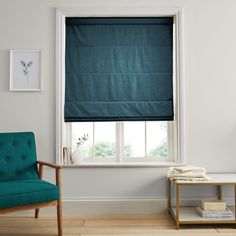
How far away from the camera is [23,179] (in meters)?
3.22

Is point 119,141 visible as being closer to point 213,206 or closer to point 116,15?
point 213,206

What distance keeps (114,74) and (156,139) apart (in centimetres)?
88

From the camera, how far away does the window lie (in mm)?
3783

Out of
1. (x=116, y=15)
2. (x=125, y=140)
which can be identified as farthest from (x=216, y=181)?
(x=116, y=15)

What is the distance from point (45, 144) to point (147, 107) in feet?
3.85

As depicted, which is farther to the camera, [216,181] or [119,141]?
[119,141]

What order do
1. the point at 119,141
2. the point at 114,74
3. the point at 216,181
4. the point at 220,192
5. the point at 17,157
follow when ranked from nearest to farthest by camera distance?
the point at 216,181, the point at 17,157, the point at 220,192, the point at 114,74, the point at 119,141

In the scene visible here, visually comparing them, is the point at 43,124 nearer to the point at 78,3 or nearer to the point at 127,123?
the point at 127,123

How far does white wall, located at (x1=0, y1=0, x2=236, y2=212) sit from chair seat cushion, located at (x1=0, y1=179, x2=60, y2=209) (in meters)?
0.74

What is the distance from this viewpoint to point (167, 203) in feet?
11.7

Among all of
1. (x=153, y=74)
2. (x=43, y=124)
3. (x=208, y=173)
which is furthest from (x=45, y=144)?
(x=208, y=173)

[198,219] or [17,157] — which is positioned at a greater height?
[17,157]

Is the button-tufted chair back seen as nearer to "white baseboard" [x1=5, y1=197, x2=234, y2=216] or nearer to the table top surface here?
"white baseboard" [x1=5, y1=197, x2=234, y2=216]

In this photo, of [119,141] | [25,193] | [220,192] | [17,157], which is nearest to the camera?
[25,193]
